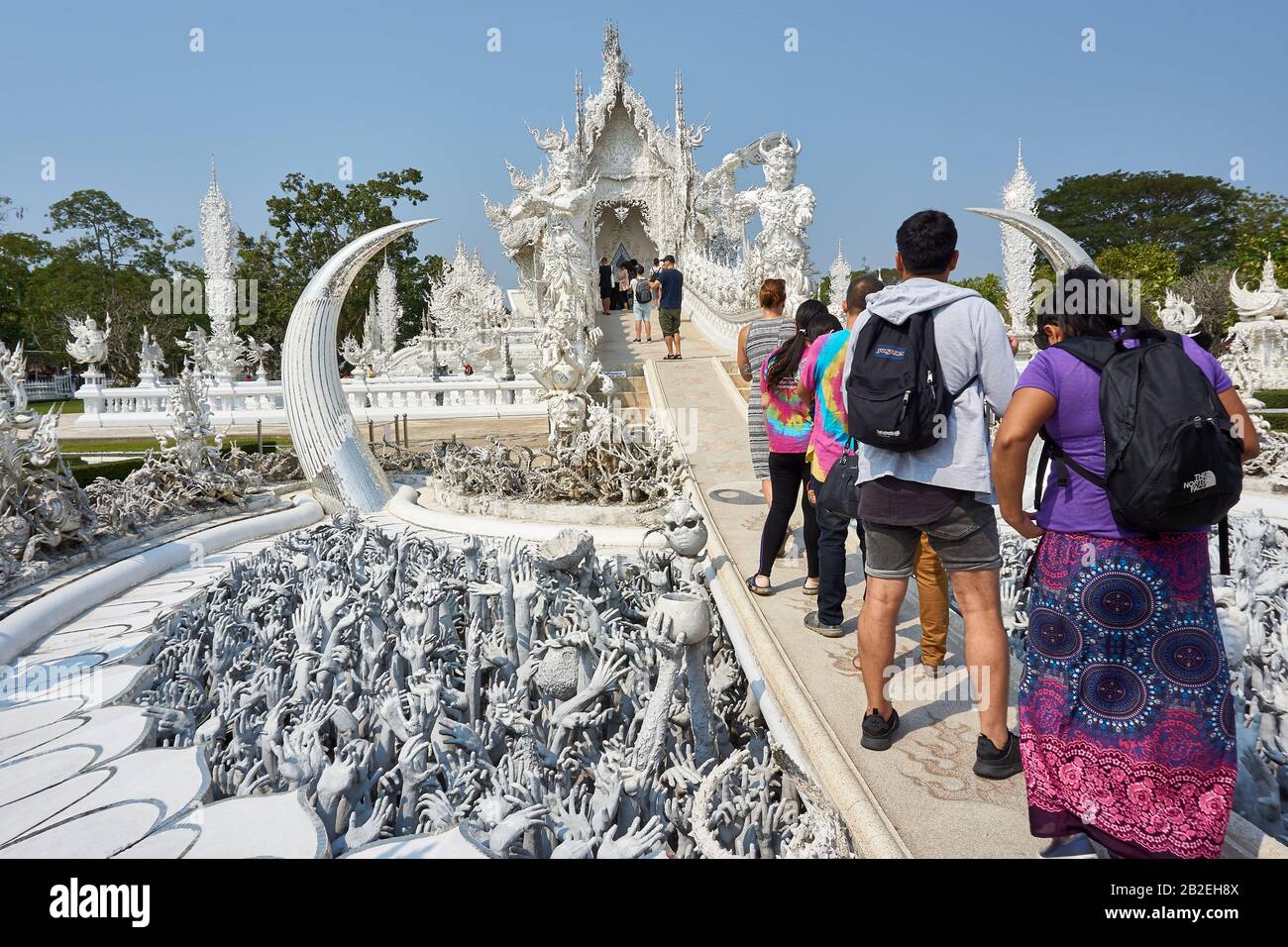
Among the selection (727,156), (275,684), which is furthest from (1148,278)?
(275,684)

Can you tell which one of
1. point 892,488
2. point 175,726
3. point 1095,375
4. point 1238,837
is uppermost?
point 1095,375

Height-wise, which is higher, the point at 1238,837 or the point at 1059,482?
the point at 1059,482

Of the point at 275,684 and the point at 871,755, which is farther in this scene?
the point at 275,684

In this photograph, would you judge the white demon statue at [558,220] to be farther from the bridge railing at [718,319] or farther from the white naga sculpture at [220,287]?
the white naga sculpture at [220,287]

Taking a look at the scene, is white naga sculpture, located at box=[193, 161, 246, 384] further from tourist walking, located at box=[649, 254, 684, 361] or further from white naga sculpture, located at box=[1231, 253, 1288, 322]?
white naga sculpture, located at box=[1231, 253, 1288, 322]

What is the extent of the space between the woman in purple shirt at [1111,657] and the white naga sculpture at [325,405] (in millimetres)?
7438

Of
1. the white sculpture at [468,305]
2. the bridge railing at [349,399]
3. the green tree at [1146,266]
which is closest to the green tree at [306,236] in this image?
the white sculpture at [468,305]

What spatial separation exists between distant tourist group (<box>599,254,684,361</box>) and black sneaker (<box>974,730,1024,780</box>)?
10789mm

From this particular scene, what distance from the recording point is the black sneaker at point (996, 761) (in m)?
2.46

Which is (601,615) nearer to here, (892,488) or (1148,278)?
(892,488)

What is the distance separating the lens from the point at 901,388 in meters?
2.36

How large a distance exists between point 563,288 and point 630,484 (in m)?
3.08

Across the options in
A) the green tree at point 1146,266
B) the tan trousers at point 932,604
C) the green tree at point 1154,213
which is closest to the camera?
the tan trousers at point 932,604

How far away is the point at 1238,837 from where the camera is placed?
2152mm
